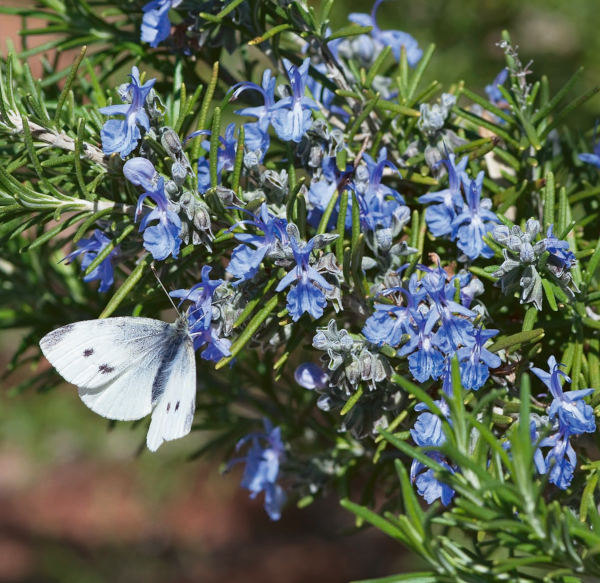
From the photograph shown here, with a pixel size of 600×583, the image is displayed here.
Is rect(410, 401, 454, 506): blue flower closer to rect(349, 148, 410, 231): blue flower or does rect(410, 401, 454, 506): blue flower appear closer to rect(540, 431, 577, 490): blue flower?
rect(540, 431, 577, 490): blue flower

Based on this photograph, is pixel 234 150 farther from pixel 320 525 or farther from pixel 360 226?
pixel 320 525

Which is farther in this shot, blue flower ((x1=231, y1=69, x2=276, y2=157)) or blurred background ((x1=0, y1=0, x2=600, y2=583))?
blurred background ((x1=0, y1=0, x2=600, y2=583))

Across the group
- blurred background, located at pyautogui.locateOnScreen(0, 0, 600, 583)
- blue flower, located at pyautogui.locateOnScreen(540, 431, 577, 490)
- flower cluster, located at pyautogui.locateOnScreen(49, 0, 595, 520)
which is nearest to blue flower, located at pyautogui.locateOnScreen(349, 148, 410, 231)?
flower cluster, located at pyautogui.locateOnScreen(49, 0, 595, 520)

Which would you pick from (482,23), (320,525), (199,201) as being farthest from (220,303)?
(320,525)

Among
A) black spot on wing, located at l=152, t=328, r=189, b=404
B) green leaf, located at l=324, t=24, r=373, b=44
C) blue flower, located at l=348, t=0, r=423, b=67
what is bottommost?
black spot on wing, located at l=152, t=328, r=189, b=404

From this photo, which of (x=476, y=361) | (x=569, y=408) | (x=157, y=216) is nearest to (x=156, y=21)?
(x=157, y=216)
